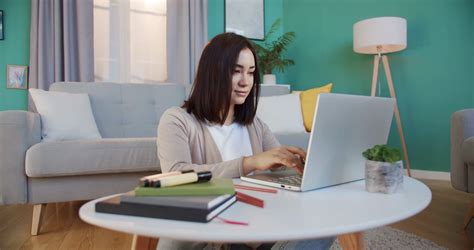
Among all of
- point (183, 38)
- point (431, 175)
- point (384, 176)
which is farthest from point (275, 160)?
point (183, 38)

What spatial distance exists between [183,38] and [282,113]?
1478 mm

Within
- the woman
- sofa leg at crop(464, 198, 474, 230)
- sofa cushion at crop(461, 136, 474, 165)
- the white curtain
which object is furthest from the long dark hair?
the white curtain

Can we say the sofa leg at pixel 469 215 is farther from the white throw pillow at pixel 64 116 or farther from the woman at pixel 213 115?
the white throw pillow at pixel 64 116

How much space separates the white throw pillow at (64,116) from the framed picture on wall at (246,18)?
2187mm

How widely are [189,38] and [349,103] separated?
9.75 feet

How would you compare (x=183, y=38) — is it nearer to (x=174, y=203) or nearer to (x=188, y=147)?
(x=188, y=147)

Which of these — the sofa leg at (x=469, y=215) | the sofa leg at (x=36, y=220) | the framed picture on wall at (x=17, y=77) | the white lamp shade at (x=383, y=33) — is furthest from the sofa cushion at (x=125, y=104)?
the sofa leg at (x=469, y=215)

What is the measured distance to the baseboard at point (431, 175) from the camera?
282 cm

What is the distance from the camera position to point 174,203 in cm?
44

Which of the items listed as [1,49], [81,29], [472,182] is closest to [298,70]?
[81,29]

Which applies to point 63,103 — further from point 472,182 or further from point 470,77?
point 470,77

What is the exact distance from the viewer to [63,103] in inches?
78.5

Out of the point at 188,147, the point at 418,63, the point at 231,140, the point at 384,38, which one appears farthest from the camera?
the point at 418,63

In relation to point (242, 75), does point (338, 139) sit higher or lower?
lower
